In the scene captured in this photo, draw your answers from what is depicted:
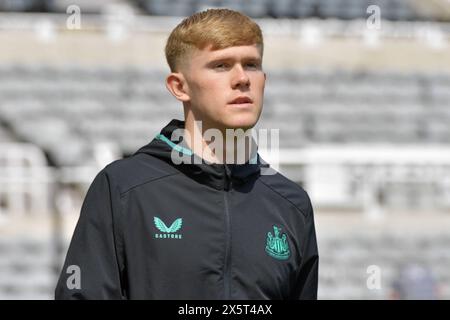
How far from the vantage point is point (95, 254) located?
2.29 m

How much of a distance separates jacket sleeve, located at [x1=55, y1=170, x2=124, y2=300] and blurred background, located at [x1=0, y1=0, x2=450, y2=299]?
6.57 metres

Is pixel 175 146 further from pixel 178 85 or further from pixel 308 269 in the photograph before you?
pixel 308 269

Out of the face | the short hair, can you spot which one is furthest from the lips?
the short hair

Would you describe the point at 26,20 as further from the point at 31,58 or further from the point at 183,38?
the point at 183,38

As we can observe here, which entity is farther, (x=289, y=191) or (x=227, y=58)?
(x=289, y=191)

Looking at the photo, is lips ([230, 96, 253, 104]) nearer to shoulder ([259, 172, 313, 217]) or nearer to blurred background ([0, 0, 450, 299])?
→ shoulder ([259, 172, 313, 217])

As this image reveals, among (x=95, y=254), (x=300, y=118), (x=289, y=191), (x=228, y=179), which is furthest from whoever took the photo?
(x=300, y=118)

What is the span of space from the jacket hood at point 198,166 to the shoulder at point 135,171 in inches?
0.6

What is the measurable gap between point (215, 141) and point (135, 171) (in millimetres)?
185

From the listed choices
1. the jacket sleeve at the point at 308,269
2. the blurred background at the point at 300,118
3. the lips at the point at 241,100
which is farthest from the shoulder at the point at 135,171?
the blurred background at the point at 300,118

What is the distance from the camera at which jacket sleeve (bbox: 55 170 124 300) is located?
2.27 metres

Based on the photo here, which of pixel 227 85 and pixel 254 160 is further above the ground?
pixel 227 85

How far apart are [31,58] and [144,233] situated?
30.8ft

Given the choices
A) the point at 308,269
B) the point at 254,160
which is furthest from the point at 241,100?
the point at 308,269
